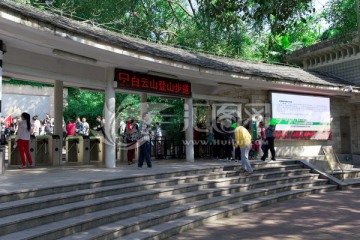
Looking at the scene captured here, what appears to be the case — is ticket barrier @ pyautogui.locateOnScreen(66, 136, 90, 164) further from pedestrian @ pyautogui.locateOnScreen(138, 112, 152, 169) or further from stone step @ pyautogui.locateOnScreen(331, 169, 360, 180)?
stone step @ pyautogui.locateOnScreen(331, 169, 360, 180)

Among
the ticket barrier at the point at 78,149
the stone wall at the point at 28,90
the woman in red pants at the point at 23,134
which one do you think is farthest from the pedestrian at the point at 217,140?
the stone wall at the point at 28,90

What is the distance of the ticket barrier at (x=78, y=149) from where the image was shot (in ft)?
41.9

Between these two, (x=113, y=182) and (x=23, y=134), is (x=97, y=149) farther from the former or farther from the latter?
(x=113, y=182)

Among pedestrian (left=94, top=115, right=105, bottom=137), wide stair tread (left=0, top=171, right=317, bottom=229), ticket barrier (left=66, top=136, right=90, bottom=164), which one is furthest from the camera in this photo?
pedestrian (left=94, top=115, right=105, bottom=137)

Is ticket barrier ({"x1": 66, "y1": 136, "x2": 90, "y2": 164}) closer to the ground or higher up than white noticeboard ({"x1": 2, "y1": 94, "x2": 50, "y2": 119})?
closer to the ground

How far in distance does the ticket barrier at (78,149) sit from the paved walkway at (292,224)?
6474 millimetres

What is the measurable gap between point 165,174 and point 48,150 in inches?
186

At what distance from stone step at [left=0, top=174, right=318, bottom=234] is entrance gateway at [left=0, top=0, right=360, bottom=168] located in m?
3.22

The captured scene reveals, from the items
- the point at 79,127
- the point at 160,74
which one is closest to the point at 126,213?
the point at 160,74

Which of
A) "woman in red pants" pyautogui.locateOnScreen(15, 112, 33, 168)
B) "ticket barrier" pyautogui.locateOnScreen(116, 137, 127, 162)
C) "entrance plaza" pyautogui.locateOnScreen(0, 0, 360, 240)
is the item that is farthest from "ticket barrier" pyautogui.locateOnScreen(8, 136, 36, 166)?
"ticket barrier" pyautogui.locateOnScreen(116, 137, 127, 162)

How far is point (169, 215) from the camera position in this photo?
6.87 metres

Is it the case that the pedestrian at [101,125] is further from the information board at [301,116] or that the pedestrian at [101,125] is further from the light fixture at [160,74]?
the information board at [301,116]

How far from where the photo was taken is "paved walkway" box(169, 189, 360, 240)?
6246 mm

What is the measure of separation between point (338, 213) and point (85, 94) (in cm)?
1962
